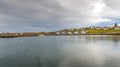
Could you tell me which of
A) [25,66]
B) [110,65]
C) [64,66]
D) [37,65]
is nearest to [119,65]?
[110,65]

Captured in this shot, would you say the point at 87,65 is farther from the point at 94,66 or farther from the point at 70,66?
the point at 70,66

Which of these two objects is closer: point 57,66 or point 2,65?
point 57,66

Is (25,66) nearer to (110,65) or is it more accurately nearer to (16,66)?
(16,66)

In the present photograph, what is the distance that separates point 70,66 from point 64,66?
1.11 metres

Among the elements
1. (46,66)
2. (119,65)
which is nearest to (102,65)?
(119,65)

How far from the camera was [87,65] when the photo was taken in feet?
89.8

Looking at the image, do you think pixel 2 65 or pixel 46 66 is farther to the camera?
pixel 2 65

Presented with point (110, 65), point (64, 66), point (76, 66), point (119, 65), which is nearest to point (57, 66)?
point (64, 66)

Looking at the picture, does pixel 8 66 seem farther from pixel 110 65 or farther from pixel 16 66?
pixel 110 65

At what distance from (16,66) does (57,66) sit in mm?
7708

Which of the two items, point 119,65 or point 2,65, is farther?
point 2,65

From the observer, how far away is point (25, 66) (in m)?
27.6

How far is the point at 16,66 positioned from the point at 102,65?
15.9 meters

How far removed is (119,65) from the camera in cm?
2703
